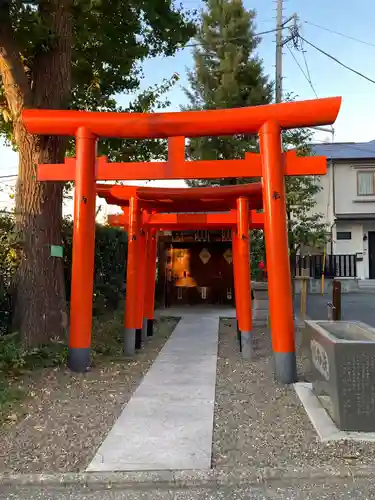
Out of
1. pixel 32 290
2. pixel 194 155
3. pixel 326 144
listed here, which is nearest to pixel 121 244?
pixel 32 290

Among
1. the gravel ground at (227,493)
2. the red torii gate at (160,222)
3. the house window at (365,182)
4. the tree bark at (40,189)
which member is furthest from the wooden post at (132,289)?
the house window at (365,182)

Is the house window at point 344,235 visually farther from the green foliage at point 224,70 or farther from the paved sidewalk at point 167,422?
the paved sidewalk at point 167,422

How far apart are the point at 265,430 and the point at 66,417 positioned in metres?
1.98

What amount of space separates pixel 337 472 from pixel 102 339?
5617 millimetres

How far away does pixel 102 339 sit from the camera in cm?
826

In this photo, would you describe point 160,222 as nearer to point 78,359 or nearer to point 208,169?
point 208,169

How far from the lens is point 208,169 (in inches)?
243

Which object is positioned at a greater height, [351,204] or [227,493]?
[351,204]

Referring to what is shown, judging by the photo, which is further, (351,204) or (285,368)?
(351,204)

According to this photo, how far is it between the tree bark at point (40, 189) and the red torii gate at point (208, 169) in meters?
1.16

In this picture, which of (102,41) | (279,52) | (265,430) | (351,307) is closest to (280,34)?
(279,52)

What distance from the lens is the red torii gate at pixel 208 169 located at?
5777mm

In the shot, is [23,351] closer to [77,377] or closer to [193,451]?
[77,377]

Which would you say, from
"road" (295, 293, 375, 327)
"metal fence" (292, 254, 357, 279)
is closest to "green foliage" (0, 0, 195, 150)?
"road" (295, 293, 375, 327)
